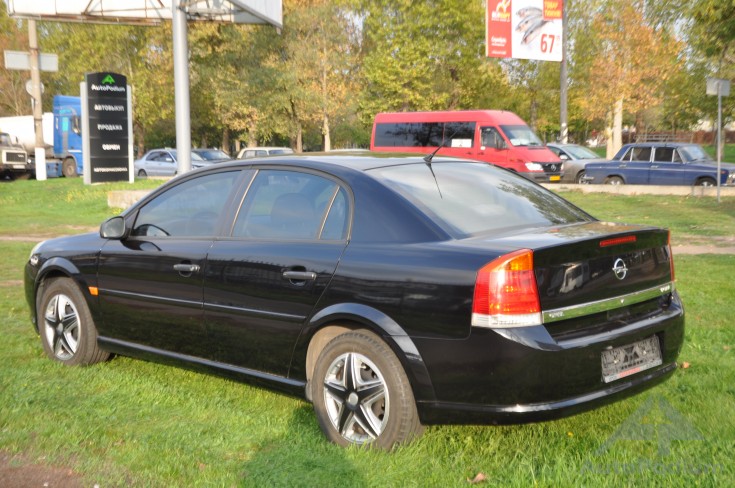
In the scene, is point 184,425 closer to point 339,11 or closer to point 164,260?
point 164,260

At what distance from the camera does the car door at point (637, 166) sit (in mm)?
24739

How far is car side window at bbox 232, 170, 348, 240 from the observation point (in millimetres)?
4723

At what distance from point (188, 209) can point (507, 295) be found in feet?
8.39

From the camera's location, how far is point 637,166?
981 inches

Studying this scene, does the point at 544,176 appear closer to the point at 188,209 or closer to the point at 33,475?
the point at 188,209

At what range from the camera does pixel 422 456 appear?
13.5 feet

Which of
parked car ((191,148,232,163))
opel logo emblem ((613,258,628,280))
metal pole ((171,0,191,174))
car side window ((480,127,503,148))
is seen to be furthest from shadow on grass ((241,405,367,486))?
parked car ((191,148,232,163))

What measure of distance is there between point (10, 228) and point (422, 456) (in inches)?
574

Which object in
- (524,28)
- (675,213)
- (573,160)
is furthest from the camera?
(524,28)

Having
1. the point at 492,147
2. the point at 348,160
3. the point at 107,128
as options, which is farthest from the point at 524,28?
the point at 348,160

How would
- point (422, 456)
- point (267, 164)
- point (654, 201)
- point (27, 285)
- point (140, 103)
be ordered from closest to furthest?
point (422, 456) → point (267, 164) → point (27, 285) → point (654, 201) → point (140, 103)

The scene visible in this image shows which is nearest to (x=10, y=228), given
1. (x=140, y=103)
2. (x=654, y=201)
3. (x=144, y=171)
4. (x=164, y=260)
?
(x=164, y=260)

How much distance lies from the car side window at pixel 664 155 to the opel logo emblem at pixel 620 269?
2140cm

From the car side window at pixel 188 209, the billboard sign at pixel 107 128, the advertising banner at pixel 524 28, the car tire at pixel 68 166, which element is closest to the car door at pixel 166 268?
the car side window at pixel 188 209
